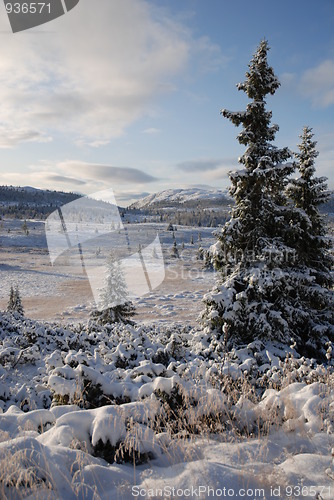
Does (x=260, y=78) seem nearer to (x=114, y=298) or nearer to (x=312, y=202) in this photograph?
(x=312, y=202)

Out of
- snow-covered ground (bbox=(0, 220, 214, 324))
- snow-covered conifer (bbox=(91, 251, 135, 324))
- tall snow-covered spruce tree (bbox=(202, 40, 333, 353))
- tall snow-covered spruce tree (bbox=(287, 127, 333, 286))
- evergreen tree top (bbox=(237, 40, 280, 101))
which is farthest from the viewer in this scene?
snow-covered ground (bbox=(0, 220, 214, 324))

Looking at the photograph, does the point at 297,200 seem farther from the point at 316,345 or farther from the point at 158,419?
the point at 158,419

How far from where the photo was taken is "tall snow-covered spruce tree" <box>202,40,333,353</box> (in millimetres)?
8719

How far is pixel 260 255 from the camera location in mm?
9094

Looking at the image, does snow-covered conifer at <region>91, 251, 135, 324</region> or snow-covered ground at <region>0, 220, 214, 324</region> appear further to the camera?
snow-covered ground at <region>0, 220, 214, 324</region>

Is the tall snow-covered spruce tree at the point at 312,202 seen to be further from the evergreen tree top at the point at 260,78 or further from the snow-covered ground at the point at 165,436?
the snow-covered ground at the point at 165,436

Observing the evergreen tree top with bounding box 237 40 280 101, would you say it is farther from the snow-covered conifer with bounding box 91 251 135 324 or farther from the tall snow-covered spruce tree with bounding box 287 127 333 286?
the snow-covered conifer with bounding box 91 251 135 324

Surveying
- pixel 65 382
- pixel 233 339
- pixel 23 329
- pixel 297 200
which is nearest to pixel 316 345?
pixel 233 339

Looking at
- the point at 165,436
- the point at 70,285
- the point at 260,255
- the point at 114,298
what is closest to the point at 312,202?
the point at 260,255

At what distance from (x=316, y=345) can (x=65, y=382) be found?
835cm

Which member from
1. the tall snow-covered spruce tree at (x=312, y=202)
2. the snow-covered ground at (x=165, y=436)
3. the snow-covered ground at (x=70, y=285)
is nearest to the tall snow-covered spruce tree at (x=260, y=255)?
the tall snow-covered spruce tree at (x=312, y=202)

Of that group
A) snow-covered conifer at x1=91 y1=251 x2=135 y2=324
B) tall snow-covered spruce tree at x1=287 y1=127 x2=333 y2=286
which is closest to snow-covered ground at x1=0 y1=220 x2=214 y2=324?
snow-covered conifer at x1=91 y1=251 x2=135 y2=324

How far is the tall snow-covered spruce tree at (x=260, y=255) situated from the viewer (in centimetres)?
872

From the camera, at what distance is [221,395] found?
13.1 ft
